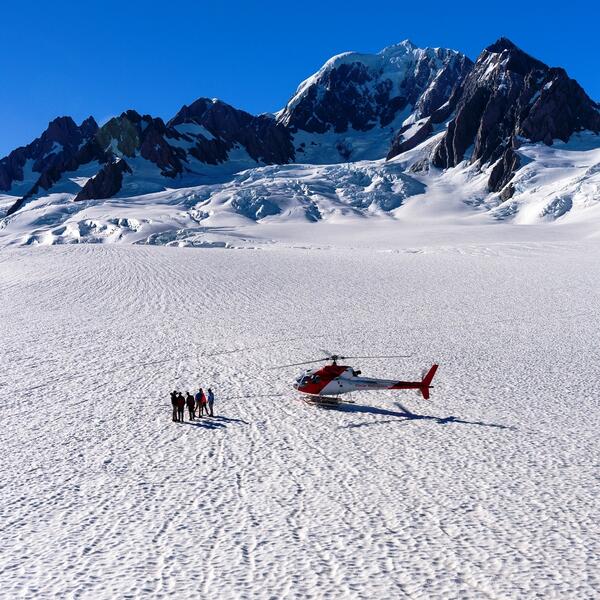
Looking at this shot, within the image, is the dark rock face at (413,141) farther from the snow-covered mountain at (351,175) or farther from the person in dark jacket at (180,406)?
the person in dark jacket at (180,406)

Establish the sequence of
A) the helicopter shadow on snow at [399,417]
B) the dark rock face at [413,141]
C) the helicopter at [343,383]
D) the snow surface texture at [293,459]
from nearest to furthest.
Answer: the snow surface texture at [293,459] < the helicopter shadow on snow at [399,417] < the helicopter at [343,383] < the dark rock face at [413,141]

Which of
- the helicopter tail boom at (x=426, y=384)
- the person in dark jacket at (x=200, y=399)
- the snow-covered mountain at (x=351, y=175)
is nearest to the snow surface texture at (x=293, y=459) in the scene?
the helicopter tail boom at (x=426, y=384)

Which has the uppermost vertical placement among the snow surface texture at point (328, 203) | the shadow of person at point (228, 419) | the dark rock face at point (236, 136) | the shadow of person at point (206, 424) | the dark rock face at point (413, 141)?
the dark rock face at point (236, 136)

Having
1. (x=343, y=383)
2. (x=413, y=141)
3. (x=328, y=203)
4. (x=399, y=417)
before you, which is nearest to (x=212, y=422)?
(x=343, y=383)

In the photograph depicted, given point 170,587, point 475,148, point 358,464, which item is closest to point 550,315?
point 358,464

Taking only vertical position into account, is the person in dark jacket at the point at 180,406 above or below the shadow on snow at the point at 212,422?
above

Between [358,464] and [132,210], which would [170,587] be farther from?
[132,210]
